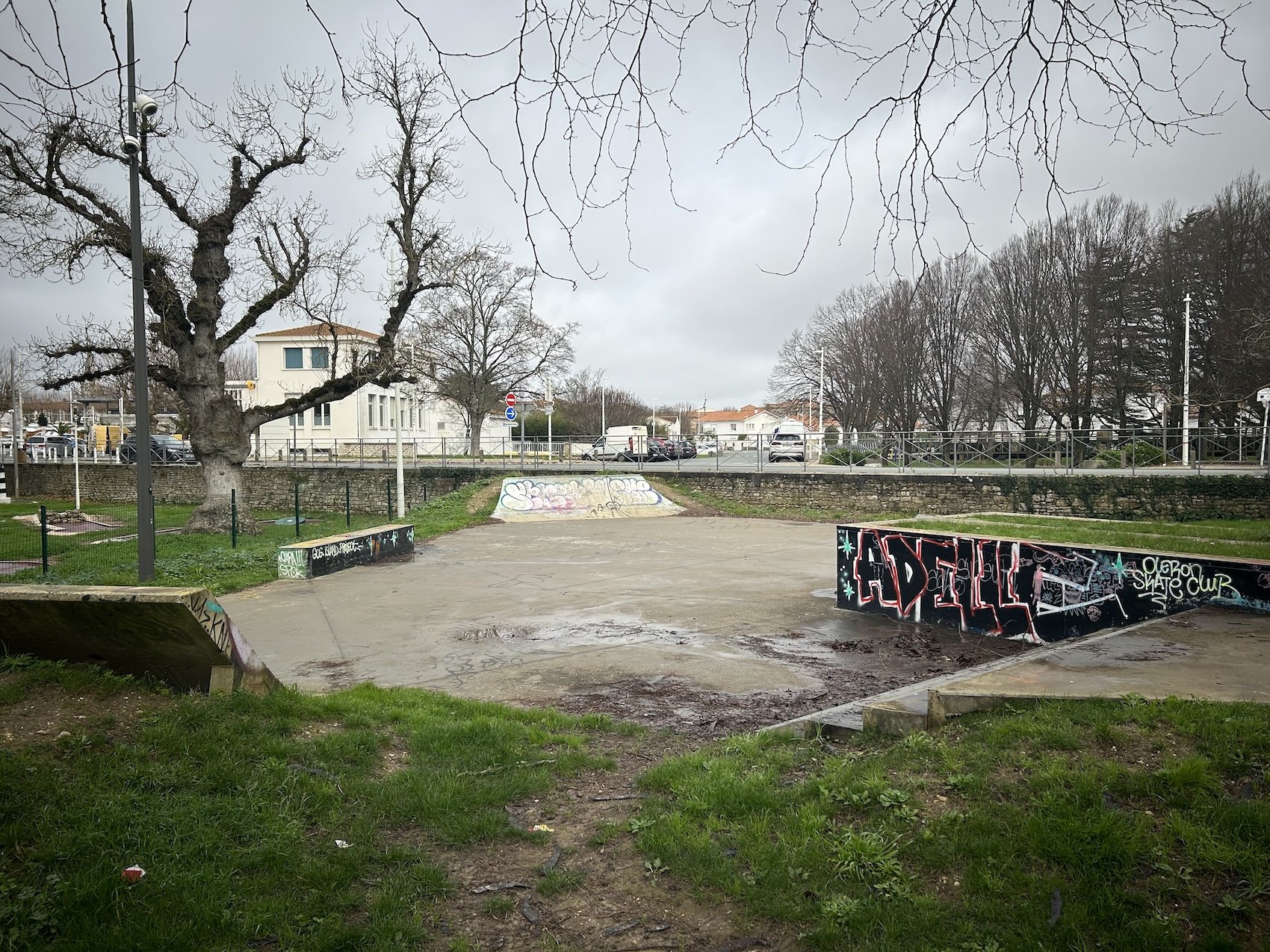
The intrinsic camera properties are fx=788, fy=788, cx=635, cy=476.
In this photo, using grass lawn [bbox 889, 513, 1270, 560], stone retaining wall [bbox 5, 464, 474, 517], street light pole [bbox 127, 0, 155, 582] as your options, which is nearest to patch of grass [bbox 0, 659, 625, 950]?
grass lawn [bbox 889, 513, 1270, 560]

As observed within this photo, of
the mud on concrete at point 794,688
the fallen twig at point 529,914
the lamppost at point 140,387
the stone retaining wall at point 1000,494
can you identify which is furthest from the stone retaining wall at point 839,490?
the fallen twig at point 529,914

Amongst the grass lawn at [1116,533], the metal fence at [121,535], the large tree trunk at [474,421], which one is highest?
the large tree trunk at [474,421]

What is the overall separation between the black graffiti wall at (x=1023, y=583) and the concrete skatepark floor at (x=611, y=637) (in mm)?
432

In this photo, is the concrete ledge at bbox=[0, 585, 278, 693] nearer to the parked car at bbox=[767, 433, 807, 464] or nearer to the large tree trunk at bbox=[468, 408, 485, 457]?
the parked car at bbox=[767, 433, 807, 464]

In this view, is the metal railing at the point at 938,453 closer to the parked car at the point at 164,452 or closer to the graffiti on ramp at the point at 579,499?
the parked car at the point at 164,452

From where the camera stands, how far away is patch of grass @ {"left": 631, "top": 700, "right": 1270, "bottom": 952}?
3012 mm

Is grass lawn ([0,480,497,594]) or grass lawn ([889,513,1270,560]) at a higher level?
grass lawn ([889,513,1270,560])

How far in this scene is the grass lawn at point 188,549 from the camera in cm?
1412

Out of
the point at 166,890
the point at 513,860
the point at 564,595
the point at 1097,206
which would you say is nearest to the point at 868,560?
the point at 564,595

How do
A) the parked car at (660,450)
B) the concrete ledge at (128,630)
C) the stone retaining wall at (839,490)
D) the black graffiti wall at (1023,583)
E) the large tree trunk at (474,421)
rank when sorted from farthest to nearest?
the large tree trunk at (474,421)
the parked car at (660,450)
the stone retaining wall at (839,490)
the black graffiti wall at (1023,583)
the concrete ledge at (128,630)

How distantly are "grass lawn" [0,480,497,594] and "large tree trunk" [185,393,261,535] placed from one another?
25.7 inches

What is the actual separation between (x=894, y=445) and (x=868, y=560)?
20.5m

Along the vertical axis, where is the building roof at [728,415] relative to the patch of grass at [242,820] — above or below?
above

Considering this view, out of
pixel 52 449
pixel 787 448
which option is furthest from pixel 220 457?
pixel 52 449
